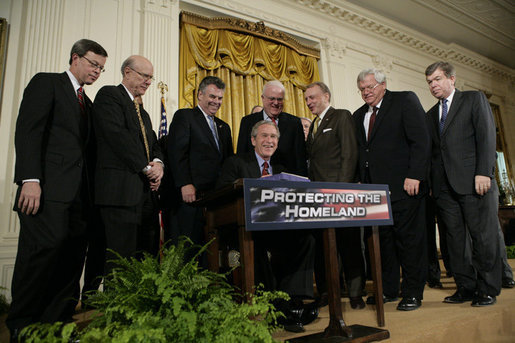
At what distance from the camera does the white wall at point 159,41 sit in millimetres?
3324

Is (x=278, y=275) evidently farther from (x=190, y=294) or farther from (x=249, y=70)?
(x=249, y=70)

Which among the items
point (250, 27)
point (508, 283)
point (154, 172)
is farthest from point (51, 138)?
point (250, 27)

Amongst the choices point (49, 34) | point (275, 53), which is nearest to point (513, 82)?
point (275, 53)

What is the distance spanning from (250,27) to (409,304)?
4368 mm

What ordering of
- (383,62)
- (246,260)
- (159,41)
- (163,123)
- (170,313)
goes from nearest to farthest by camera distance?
(170,313)
(246,260)
(163,123)
(159,41)
(383,62)

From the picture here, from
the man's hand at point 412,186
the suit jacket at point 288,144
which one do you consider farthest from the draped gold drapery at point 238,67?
the man's hand at point 412,186

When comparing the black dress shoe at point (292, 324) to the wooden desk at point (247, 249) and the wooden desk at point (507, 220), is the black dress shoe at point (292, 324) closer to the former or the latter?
the wooden desk at point (247, 249)

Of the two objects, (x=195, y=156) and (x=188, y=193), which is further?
(x=195, y=156)

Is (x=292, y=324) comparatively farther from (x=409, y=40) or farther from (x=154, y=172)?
(x=409, y=40)

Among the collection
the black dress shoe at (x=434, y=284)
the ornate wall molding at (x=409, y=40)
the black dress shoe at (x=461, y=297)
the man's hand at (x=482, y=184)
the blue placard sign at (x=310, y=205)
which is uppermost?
the ornate wall molding at (x=409, y=40)

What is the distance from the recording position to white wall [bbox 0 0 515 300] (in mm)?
3324

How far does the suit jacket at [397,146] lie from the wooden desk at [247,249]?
58cm

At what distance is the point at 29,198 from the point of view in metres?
1.55

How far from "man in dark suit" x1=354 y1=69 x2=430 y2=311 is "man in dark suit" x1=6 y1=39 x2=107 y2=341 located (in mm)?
1747
